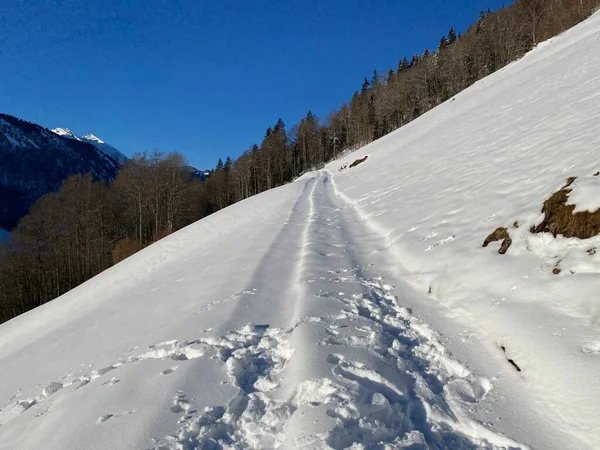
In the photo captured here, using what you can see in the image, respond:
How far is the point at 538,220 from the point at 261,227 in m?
9.08

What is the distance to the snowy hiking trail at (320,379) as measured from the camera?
2633mm

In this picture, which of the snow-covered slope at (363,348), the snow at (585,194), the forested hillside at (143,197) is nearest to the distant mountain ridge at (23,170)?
the forested hillside at (143,197)

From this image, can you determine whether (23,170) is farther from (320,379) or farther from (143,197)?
(320,379)

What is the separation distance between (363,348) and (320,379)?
2.68 feet

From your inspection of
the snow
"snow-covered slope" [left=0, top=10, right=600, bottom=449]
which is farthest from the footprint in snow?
the snow

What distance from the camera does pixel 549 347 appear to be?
10.7 feet

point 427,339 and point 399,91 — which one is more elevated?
point 399,91

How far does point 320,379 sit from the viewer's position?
3.13m

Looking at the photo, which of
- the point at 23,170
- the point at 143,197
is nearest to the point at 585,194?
the point at 143,197

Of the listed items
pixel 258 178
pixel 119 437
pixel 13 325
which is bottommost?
pixel 13 325

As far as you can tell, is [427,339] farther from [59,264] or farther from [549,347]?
[59,264]

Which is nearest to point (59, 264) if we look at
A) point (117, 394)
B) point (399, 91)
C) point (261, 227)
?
point (261, 227)

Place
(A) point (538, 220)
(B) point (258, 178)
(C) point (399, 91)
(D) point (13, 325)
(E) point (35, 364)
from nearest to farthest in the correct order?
(A) point (538, 220), (E) point (35, 364), (D) point (13, 325), (C) point (399, 91), (B) point (258, 178)

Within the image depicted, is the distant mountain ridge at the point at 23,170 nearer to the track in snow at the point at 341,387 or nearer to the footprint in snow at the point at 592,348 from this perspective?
the track in snow at the point at 341,387
